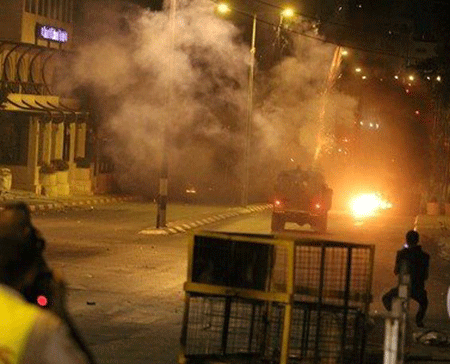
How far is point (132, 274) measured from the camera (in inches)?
746

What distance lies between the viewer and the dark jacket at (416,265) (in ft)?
47.9

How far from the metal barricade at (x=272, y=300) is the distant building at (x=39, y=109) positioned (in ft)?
124

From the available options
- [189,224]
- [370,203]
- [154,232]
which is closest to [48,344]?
[154,232]

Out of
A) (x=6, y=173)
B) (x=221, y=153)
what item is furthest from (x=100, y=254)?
(x=221, y=153)

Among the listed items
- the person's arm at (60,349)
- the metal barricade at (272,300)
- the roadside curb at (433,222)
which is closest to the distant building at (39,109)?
the roadside curb at (433,222)

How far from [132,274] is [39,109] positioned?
3085cm

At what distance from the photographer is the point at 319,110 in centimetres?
5906

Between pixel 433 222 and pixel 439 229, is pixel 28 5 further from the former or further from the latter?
pixel 439 229

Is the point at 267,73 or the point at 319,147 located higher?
the point at 267,73

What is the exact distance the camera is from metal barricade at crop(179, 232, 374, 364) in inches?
368

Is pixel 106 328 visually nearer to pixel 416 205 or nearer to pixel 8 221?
pixel 8 221

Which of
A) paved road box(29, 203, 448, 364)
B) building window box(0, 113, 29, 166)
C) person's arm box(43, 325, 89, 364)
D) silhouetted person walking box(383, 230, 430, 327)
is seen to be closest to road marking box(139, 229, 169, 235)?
paved road box(29, 203, 448, 364)

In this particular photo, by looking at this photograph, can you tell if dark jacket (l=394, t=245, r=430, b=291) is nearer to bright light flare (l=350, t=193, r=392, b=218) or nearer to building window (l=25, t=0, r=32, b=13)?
building window (l=25, t=0, r=32, b=13)

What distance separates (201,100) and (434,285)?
35.1 meters
